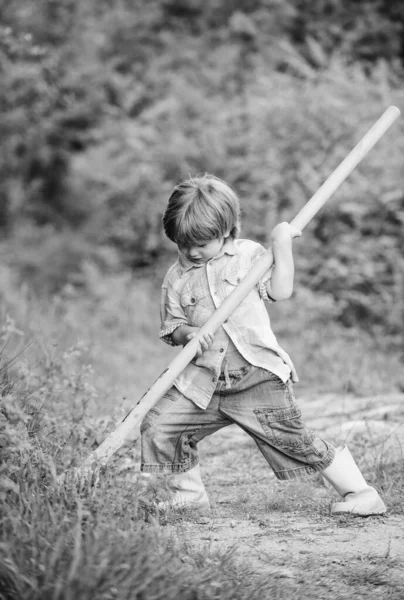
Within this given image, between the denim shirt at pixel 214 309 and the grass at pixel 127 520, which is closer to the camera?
the grass at pixel 127 520

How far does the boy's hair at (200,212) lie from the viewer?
10.5 ft

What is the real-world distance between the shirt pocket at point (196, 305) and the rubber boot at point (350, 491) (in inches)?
31.4

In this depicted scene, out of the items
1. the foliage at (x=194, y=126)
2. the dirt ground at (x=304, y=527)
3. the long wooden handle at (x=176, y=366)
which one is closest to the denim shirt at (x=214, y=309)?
the long wooden handle at (x=176, y=366)

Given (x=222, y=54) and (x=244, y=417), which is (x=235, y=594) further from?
(x=222, y=54)

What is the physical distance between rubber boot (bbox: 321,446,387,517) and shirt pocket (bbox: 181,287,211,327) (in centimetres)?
80

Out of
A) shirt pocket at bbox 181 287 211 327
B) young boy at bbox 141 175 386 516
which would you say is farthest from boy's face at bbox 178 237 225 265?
shirt pocket at bbox 181 287 211 327

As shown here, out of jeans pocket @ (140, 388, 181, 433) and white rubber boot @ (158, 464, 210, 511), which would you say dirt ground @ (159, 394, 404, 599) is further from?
jeans pocket @ (140, 388, 181, 433)

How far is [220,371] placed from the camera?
10.8 feet

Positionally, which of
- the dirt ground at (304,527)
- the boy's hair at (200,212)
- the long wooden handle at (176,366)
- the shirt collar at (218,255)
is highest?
the boy's hair at (200,212)

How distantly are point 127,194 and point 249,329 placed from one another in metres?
6.65

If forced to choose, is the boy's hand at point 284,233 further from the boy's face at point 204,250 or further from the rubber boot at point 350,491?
the rubber boot at point 350,491

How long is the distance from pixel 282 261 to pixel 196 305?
Answer: 436 mm

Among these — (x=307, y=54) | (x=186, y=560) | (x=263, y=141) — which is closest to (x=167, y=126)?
(x=263, y=141)

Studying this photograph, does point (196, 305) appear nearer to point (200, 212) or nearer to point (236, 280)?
point (236, 280)
